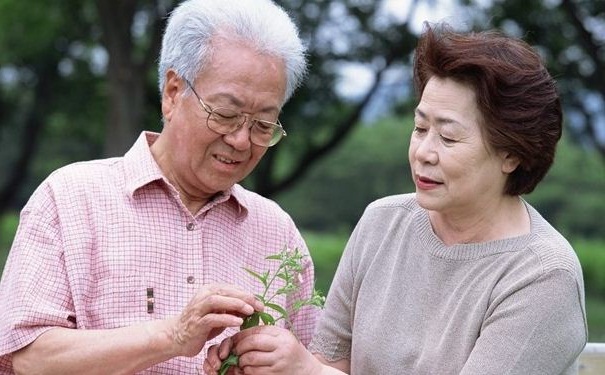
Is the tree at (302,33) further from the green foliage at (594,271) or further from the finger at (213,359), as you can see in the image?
the finger at (213,359)

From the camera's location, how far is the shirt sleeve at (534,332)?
2705 millimetres

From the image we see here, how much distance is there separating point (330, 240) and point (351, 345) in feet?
49.8

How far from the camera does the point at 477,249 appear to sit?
2912mm

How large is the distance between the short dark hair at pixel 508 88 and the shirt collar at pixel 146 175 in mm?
757

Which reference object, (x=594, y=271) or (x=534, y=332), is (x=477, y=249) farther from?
(x=594, y=271)

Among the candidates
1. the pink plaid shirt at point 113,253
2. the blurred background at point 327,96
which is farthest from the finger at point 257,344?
the blurred background at point 327,96

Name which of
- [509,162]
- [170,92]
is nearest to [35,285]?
[170,92]

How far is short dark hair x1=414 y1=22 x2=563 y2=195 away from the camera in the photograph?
278 cm

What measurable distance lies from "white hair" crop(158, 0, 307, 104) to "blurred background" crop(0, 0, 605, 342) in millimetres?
7605

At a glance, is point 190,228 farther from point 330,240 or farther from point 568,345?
point 330,240

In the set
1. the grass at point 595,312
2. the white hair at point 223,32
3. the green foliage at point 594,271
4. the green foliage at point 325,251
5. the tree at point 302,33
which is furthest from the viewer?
the green foliage at point 594,271

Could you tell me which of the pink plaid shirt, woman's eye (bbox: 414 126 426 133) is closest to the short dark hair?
woman's eye (bbox: 414 126 426 133)

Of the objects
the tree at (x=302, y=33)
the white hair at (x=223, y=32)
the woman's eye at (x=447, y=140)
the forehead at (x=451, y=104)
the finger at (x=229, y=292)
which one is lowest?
the tree at (x=302, y=33)

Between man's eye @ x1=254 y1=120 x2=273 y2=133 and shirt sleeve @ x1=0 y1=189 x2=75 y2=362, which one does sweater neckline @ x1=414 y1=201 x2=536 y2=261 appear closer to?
man's eye @ x1=254 y1=120 x2=273 y2=133
